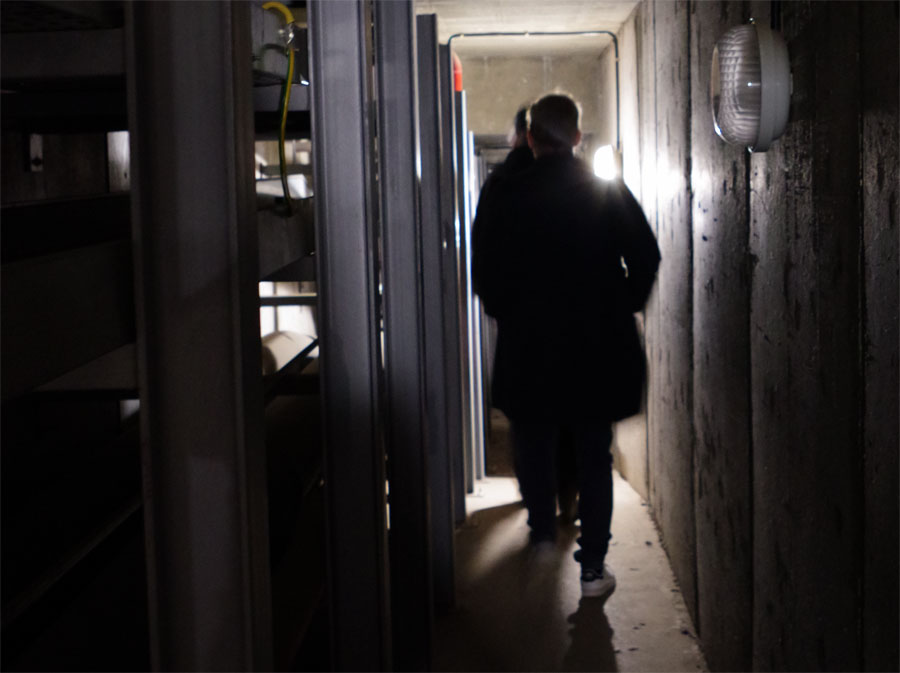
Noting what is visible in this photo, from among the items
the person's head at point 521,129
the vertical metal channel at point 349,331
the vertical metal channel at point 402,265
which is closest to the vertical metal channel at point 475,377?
the person's head at point 521,129

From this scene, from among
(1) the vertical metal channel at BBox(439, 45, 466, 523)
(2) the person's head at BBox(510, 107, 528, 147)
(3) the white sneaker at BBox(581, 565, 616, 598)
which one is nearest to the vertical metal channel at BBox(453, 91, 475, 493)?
(1) the vertical metal channel at BBox(439, 45, 466, 523)

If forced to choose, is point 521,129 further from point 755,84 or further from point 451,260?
point 755,84

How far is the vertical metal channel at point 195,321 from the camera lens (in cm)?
84

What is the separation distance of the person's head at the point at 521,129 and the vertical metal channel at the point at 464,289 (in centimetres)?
38

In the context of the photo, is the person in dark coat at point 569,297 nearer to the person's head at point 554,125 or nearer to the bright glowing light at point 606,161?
the person's head at point 554,125

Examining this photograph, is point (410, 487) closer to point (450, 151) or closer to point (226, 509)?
point (226, 509)

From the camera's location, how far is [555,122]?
2.99m

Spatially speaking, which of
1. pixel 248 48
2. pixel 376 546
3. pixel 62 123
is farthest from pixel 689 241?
pixel 248 48

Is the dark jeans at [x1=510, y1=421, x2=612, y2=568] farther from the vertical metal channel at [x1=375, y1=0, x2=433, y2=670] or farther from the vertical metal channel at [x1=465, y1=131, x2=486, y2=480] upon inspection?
the vertical metal channel at [x1=465, y1=131, x2=486, y2=480]

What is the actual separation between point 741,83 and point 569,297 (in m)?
1.36

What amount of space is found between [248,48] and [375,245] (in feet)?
2.93

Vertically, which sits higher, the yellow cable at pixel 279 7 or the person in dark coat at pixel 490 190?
the yellow cable at pixel 279 7

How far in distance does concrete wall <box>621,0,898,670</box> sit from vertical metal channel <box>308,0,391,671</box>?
2.43 ft

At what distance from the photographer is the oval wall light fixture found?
1.62 meters
